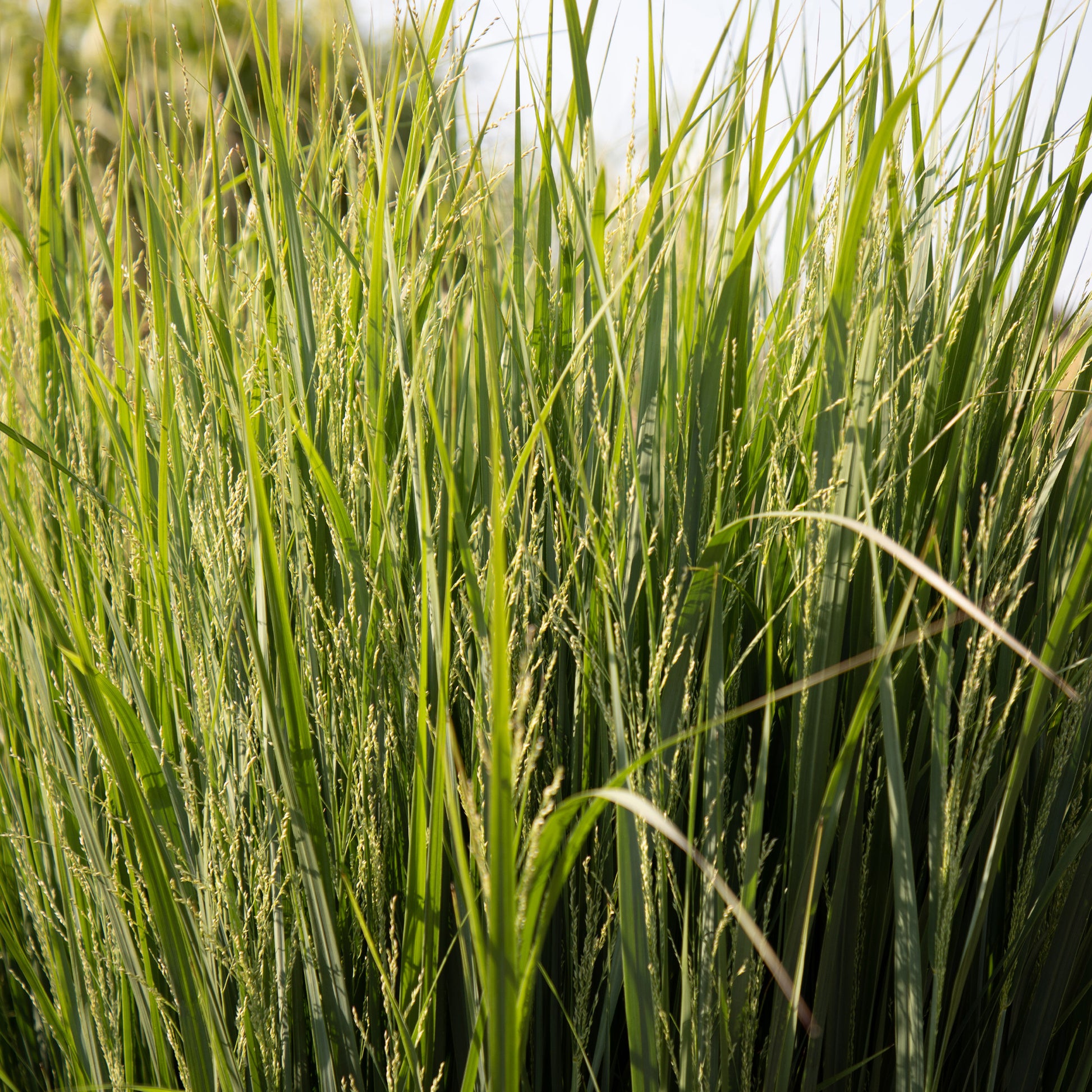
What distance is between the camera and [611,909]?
567 millimetres

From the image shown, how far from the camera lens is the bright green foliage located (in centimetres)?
58

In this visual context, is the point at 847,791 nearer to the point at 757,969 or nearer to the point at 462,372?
the point at 757,969

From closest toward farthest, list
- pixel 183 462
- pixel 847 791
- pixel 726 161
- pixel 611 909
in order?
pixel 611 909, pixel 847 791, pixel 183 462, pixel 726 161

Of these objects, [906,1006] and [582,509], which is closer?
[906,1006]

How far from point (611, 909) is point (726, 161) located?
0.75 meters

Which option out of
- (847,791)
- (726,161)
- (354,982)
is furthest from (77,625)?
(726,161)

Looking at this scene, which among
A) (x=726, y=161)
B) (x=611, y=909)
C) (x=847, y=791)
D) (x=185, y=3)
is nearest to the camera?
(x=611, y=909)

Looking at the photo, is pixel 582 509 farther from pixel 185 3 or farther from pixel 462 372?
pixel 185 3

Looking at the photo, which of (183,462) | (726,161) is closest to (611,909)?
(183,462)

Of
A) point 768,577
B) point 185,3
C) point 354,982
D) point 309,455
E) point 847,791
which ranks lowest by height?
point 354,982

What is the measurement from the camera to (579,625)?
1.97 ft

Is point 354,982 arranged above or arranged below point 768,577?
below

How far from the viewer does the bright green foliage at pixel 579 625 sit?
58cm

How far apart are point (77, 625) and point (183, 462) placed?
217 millimetres
